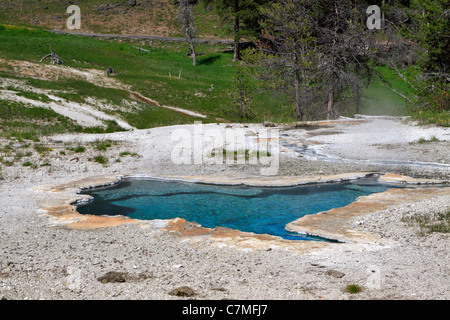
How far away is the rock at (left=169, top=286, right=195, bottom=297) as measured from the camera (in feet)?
19.4

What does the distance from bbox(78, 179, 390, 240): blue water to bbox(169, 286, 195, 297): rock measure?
364 cm

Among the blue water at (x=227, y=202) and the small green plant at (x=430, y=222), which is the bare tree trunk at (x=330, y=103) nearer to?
the blue water at (x=227, y=202)

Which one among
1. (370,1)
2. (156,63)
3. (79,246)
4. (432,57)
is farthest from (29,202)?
(370,1)

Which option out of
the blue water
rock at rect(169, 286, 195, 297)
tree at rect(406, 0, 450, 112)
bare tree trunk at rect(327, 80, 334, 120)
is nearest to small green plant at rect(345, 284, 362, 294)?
rock at rect(169, 286, 195, 297)

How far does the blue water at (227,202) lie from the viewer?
10656 mm

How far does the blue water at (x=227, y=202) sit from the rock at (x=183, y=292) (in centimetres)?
364

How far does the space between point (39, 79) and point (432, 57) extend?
90.6 ft

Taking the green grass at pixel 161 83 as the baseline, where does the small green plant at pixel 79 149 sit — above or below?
below

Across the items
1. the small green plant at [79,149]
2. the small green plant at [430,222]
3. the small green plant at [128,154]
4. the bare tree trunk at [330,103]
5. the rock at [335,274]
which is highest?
the bare tree trunk at [330,103]

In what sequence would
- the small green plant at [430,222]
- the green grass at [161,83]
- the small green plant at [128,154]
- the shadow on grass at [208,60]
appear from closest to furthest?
the small green plant at [430,222] < the small green plant at [128,154] < the green grass at [161,83] < the shadow on grass at [208,60]

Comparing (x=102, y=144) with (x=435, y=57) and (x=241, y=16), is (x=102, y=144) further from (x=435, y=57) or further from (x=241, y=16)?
(x=241, y=16)

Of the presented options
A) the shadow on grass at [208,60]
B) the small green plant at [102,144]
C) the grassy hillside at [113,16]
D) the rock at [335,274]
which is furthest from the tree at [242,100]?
the grassy hillside at [113,16]
